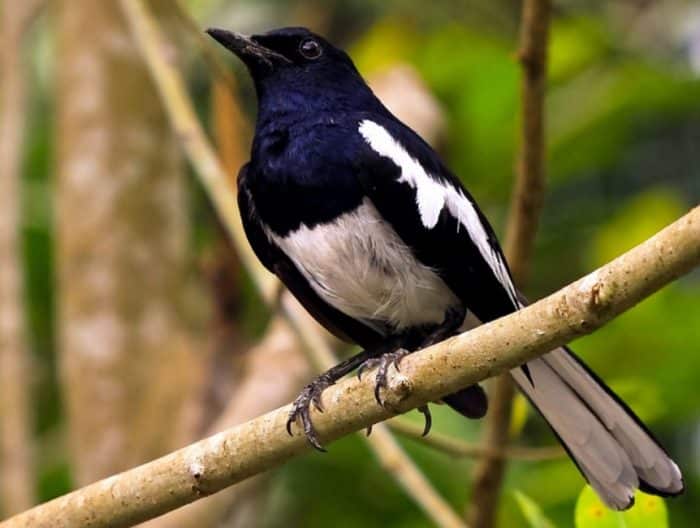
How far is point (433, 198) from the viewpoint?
290 centimetres

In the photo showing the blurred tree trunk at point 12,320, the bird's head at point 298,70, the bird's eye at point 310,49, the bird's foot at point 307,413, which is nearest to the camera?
the bird's foot at point 307,413

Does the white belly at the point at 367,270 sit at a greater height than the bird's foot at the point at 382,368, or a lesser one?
lesser

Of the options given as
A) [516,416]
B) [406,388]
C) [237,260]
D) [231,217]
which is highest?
[406,388]

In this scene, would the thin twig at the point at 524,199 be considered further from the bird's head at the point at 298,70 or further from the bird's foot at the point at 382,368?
the bird's foot at the point at 382,368

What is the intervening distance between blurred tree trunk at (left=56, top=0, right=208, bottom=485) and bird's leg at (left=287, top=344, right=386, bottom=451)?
953mm

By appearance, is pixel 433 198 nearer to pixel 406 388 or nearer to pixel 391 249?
pixel 391 249

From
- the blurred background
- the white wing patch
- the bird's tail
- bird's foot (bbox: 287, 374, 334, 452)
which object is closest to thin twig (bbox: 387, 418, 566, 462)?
→ the blurred background

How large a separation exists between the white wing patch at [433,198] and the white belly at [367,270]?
0.34ft

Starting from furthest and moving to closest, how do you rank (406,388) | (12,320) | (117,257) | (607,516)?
(117,257), (12,320), (607,516), (406,388)

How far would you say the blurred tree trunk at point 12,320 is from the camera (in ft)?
12.6

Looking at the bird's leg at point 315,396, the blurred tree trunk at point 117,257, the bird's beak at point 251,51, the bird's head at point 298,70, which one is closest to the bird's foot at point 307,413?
the bird's leg at point 315,396

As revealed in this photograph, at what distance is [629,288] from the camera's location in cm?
196

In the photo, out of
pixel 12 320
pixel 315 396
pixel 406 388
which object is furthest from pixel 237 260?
pixel 406 388

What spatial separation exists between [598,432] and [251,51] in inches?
50.5
